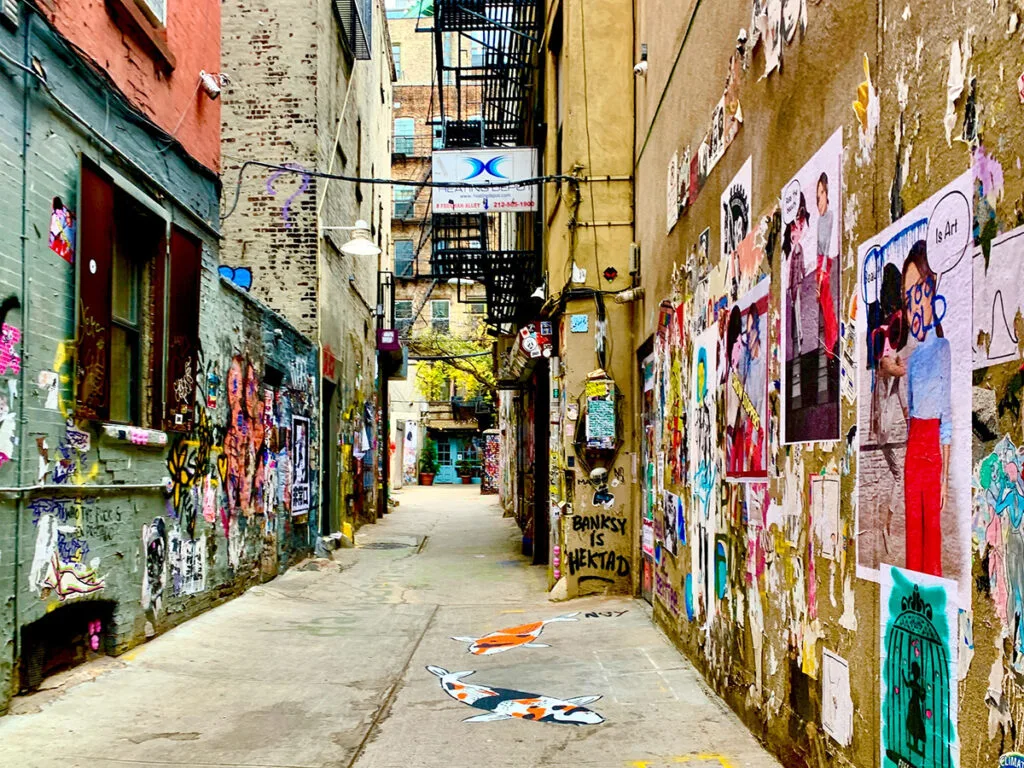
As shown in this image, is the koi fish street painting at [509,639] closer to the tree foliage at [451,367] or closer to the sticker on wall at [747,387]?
the sticker on wall at [747,387]

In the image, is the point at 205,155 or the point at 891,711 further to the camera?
the point at 205,155

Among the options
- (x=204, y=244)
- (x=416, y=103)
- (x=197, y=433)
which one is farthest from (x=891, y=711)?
(x=416, y=103)

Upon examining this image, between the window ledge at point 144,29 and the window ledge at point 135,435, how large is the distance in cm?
306

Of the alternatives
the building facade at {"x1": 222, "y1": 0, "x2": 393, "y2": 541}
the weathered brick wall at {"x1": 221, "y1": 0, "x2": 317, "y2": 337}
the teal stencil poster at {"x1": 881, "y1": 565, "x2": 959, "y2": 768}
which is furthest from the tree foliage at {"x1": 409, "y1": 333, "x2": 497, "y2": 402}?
the teal stencil poster at {"x1": 881, "y1": 565, "x2": 959, "y2": 768}

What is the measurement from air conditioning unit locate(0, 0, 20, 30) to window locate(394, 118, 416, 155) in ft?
126

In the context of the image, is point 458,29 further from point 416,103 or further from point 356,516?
point 416,103

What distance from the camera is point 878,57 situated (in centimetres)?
339

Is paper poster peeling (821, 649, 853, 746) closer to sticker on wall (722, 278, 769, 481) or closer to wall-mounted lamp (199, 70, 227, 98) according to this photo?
sticker on wall (722, 278, 769, 481)

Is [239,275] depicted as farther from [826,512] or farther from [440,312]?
[440,312]

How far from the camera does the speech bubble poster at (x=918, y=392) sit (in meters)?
2.70

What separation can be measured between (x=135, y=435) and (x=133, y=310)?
1.13 m

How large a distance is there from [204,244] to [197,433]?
1.82 meters

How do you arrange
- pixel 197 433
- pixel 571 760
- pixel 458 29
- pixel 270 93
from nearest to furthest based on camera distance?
pixel 571 760 < pixel 197 433 < pixel 458 29 < pixel 270 93

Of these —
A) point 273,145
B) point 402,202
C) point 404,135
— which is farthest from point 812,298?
point 404,135
